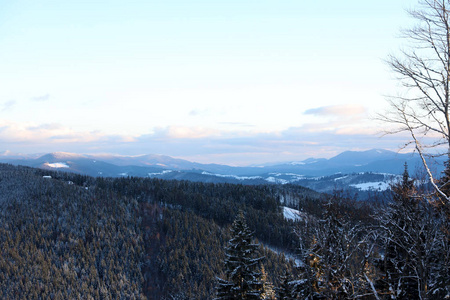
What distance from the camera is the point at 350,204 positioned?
23984 mm

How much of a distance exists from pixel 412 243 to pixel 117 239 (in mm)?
133251

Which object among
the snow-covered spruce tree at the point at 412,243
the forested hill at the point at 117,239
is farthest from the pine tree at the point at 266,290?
the forested hill at the point at 117,239

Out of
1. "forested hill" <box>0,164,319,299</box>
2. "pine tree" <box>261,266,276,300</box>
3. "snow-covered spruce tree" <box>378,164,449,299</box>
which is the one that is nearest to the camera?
"snow-covered spruce tree" <box>378,164,449,299</box>

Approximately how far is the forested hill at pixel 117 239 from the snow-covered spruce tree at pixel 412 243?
6035 centimetres

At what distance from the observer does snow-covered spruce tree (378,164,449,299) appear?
→ 14.8 metres

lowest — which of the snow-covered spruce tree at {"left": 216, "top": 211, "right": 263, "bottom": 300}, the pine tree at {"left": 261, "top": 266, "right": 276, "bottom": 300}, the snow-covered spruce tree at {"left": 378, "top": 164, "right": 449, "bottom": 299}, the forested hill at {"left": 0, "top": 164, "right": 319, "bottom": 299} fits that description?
the forested hill at {"left": 0, "top": 164, "right": 319, "bottom": 299}

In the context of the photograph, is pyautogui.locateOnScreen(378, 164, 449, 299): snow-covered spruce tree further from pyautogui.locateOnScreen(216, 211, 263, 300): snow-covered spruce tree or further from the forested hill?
the forested hill

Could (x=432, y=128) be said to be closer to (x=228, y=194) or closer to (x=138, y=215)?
(x=138, y=215)

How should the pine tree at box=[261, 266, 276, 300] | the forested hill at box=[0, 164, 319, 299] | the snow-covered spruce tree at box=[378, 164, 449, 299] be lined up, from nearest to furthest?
the snow-covered spruce tree at box=[378, 164, 449, 299] → the pine tree at box=[261, 266, 276, 300] → the forested hill at box=[0, 164, 319, 299]

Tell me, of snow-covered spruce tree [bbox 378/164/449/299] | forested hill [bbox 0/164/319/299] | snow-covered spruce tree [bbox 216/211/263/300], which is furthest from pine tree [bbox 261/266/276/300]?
forested hill [bbox 0/164/319/299]

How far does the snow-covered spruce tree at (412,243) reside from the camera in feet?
48.5

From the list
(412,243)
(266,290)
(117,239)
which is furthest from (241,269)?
(117,239)

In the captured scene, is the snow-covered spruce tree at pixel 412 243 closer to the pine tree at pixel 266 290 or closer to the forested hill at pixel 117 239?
the pine tree at pixel 266 290

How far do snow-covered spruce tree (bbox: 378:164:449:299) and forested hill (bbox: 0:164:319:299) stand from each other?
6035 cm
